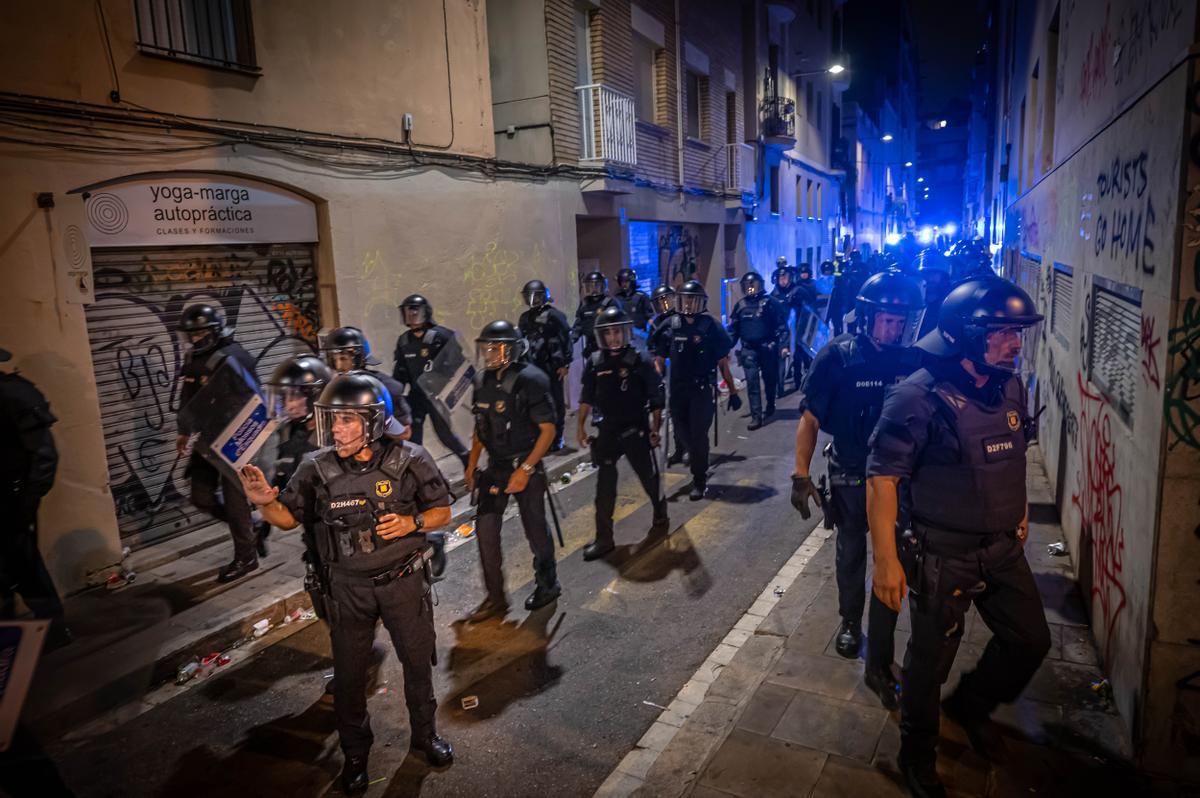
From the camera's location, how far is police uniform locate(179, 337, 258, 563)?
6.14 m

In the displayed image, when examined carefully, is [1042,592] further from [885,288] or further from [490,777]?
[490,777]

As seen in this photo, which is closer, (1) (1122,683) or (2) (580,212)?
(1) (1122,683)

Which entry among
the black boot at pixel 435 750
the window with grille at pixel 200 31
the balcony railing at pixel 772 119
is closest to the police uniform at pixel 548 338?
the window with grille at pixel 200 31

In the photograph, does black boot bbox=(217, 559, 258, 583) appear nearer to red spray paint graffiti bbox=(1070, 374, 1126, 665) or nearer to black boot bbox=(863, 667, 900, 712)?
black boot bbox=(863, 667, 900, 712)

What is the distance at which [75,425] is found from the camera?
246 inches

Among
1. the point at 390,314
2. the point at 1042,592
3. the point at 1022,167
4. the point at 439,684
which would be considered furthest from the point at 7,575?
the point at 1022,167

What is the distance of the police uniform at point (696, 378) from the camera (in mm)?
8352

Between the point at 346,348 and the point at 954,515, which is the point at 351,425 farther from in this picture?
the point at 346,348

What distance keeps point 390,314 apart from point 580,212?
15.7ft

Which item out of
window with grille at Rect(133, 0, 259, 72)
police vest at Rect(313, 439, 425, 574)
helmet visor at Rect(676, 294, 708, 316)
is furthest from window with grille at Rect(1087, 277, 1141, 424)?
window with grille at Rect(133, 0, 259, 72)

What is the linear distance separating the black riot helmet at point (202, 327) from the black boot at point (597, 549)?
3.46 meters

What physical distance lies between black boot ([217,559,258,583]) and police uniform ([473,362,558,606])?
2.26m

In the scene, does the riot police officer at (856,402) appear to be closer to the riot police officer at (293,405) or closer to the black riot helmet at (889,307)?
the black riot helmet at (889,307)

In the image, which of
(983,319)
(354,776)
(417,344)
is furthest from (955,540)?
(417,344)
